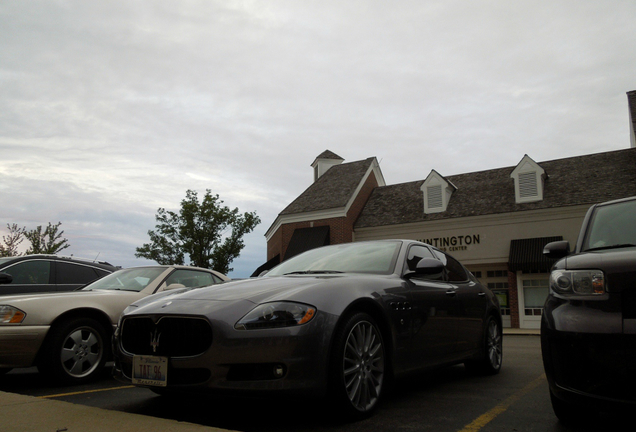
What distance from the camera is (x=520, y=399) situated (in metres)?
4.81

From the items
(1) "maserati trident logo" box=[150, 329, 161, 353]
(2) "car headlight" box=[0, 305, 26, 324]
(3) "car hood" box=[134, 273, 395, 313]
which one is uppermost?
(3) "car hood" box=[134, 273, 395, 313]

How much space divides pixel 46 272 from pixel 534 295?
65.0ft

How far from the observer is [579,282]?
3.27 meters

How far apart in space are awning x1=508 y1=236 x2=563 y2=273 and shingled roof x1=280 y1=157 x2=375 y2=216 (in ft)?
28.8

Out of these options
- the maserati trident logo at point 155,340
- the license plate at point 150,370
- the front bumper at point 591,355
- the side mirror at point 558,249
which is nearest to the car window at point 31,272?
the license plate at point 150,370

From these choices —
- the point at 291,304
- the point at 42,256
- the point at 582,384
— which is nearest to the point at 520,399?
the point at 582,384

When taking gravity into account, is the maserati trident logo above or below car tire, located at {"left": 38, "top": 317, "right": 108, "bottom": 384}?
above

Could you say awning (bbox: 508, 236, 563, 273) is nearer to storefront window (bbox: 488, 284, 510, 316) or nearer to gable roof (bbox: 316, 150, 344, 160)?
storefront window (bbox: 488, 284, 510, 316)

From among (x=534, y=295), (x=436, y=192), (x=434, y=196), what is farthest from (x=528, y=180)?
(x=534, y=295)

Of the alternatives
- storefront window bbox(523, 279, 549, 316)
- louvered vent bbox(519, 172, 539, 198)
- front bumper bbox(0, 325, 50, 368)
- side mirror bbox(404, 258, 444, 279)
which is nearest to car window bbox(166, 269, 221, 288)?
front bumper bbox(0, 325, 50, 368)

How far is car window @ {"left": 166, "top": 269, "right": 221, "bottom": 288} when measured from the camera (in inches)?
290

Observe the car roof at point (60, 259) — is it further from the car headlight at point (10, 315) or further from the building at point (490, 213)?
the building at point (490, 213)

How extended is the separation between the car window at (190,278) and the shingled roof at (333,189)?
19.4 metres

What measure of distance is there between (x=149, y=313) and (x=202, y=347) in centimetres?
59
